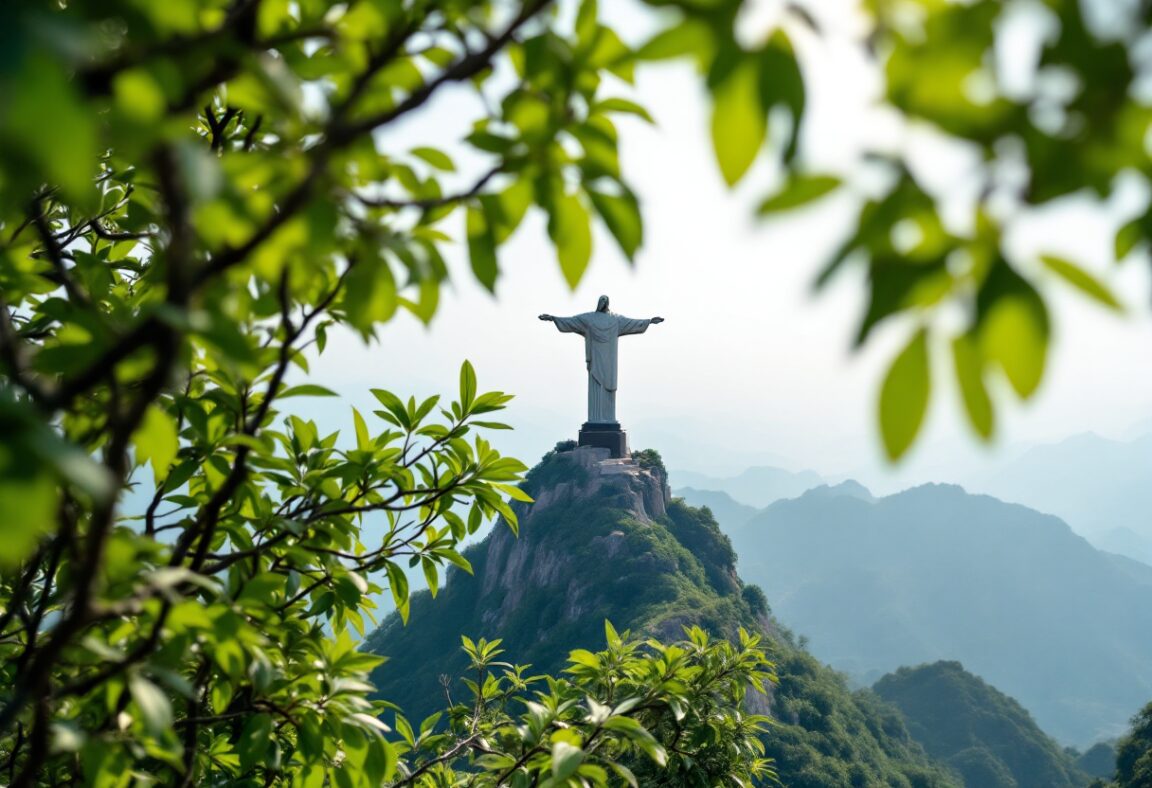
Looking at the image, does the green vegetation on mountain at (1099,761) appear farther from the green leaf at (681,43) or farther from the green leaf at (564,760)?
the green leaf at (681,43)

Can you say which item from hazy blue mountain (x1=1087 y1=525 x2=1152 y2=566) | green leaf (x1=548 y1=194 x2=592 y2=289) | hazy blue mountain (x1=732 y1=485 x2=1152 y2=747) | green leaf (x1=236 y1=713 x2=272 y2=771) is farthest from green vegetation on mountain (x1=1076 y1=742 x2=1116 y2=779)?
hazy blue mountain (x1=1087 y1=525 x2=1152 y2=566)

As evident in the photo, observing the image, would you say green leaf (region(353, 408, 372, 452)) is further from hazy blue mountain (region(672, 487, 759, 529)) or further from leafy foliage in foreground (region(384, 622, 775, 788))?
hazy blue mountain (region(672, 487, 759, 529))

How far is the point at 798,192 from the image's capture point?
0.62m

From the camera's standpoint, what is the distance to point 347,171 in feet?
3.45

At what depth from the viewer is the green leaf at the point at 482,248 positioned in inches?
37.6

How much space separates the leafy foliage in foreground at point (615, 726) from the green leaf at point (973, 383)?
1.29 meters

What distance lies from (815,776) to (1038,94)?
1099 inches

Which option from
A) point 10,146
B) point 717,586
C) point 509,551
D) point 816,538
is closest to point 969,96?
point 10,146

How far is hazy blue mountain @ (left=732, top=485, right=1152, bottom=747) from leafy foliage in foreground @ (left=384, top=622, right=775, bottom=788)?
98097 mm

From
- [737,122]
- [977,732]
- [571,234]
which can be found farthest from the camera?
[977,732]

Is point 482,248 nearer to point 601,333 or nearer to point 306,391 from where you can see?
point 306,391

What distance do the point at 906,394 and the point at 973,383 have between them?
45 mm

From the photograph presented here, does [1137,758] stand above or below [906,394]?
above

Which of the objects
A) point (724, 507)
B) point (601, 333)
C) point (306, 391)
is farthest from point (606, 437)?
point (724, 507)
